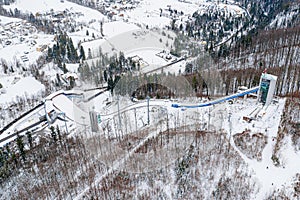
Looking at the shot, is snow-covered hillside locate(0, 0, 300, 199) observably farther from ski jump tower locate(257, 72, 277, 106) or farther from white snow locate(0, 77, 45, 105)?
ski jump tower locate(257, 72, 277, 106)

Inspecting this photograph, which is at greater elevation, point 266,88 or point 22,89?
point 266,88

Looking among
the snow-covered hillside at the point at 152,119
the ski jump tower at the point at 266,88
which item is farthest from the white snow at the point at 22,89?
the ski jump tower at the point at 266,88

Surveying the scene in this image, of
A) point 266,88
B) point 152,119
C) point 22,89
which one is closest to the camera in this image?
point 266,88

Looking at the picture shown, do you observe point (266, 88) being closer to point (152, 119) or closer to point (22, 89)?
point (152, 119)

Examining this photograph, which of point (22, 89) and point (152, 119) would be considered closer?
point (152, 119)

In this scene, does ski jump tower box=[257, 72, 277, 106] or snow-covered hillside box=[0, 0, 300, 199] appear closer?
snow-covered hillside box=[0, 0, 300, 199]

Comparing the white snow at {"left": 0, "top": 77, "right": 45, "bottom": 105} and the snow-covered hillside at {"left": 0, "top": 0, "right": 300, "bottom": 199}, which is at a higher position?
the snow-covered hillside at {"left": 0, "top": 0, "right": 300, "bottom": 199}

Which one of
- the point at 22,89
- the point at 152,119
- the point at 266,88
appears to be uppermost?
the point at 266,88

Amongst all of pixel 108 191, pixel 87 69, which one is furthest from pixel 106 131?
pixel 87 69

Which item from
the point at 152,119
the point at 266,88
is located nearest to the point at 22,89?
the point at 152,119

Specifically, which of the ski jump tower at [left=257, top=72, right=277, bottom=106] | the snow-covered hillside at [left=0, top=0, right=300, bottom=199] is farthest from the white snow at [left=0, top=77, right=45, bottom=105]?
the ski jump tower at [left=257, top=72, right=277, bottom=106]
